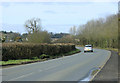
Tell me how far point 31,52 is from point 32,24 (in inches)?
1378

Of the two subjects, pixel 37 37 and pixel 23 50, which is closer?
pixel 23 50

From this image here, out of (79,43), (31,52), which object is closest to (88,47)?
(31,52)

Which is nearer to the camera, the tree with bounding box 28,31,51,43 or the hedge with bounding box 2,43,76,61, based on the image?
the hedge with bounding box 2,43,76,61

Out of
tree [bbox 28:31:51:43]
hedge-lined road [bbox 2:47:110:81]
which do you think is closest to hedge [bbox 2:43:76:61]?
hedge-lined road [bbox 2:47:110:81]

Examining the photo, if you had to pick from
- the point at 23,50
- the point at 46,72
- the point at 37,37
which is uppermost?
the point at 37,37

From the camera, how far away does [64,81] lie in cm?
1098

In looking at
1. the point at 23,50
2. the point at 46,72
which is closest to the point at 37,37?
the point at 23,50

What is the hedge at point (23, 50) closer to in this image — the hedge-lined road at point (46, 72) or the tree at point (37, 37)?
the hedge-lined road at point (46, 72)

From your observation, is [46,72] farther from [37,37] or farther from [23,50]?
[37,37]

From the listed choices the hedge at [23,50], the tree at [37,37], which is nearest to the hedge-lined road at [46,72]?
the hedge at [23,50]

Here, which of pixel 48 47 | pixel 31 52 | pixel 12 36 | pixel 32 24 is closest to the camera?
pixel 31 52

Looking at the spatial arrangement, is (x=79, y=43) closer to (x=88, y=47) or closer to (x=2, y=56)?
(x=88, y=47)

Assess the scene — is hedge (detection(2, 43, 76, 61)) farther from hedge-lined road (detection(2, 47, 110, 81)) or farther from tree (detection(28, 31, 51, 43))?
tree (detection(28, 31, 51, 43))

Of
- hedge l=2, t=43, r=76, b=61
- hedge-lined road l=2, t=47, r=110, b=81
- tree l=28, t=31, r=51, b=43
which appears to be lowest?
hedge-lined road l=2, t=47, r=110, b=81
